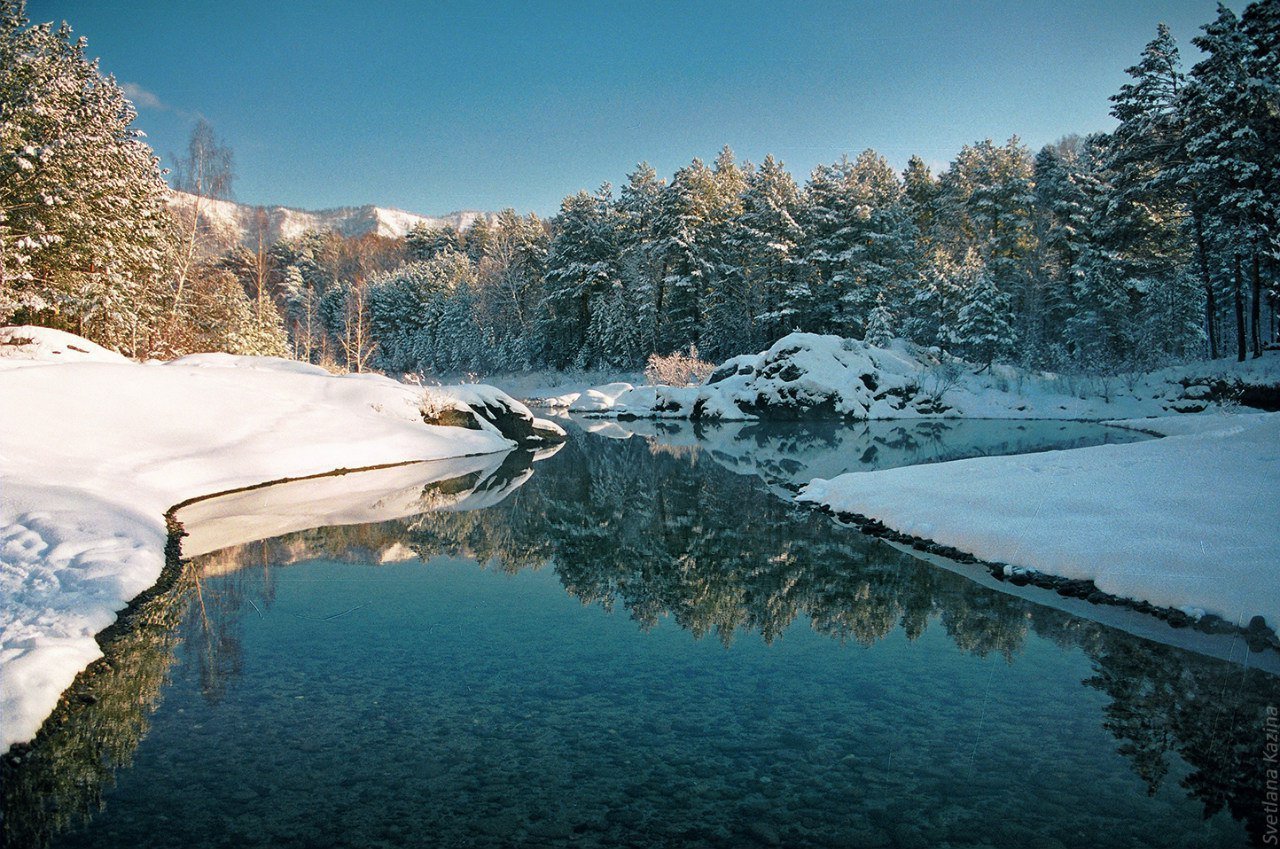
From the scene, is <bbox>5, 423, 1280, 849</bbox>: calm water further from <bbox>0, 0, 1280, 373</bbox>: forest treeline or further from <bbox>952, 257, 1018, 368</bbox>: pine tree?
<bbox>952, 257, 1018, 368</bbox>: pine tree

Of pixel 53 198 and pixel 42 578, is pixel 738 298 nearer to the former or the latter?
pixel 53 198

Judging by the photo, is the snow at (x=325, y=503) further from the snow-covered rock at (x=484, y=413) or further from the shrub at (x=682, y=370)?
the shrub at (x=682, y=370)

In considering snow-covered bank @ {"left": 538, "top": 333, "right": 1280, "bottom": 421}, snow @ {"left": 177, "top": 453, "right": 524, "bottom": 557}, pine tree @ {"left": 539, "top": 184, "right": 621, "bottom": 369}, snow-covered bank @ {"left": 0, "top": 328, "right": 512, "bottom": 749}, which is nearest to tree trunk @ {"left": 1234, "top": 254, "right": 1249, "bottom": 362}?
snow-covered bank @ {"left": 538, "top": 333, "right": 1280, "bottom": 421}

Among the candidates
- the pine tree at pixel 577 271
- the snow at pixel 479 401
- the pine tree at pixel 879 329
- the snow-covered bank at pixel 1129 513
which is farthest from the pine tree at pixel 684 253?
the snow-covered bank at pixel 1129 513

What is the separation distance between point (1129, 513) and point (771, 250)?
3612 cm

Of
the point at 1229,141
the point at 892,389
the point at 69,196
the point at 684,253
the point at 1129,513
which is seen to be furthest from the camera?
the point at 684,253

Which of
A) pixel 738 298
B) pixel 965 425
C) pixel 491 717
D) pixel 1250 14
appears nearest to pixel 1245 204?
pixel 1250 14

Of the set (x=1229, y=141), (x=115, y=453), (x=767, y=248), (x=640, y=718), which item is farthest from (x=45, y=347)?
(x=1229, y=141)

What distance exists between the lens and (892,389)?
3172cm

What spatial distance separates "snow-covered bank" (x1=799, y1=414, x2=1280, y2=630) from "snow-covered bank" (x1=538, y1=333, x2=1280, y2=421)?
19.4 meters

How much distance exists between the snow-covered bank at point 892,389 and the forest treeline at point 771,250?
6.94 ft

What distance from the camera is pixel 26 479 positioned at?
8.45 m

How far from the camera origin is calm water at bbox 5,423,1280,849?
3.44m

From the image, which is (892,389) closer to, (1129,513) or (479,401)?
(479,401)
